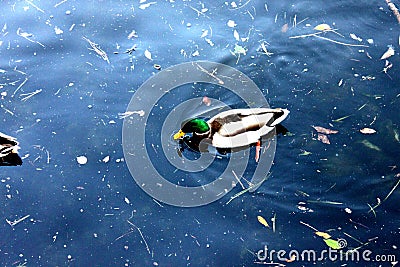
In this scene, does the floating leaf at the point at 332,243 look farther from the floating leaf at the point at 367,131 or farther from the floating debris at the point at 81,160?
the floating debris at the point at 81,160

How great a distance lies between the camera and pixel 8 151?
4.30 metres

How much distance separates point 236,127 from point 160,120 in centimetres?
77

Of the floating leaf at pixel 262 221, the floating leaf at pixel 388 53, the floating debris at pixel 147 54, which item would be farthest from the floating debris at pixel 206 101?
the floating leaf at pixel 388 53

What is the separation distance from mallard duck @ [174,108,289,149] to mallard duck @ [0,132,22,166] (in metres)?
1.40

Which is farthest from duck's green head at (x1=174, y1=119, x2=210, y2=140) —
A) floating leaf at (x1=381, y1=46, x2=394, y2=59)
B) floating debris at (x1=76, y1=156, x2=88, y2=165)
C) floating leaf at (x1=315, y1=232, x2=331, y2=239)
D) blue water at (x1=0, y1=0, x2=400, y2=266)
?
floating leaf at (x1=381, y1=46, x2=394, y2=59)

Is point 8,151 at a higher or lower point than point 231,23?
lower

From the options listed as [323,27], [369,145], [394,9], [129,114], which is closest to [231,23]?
[323,27]

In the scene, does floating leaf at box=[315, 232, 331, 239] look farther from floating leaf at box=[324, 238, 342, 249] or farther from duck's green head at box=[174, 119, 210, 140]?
duck's green head at box=[174, 119, 210, 140]

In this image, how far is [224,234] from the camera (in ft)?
12.6

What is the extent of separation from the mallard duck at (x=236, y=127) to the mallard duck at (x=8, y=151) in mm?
1404

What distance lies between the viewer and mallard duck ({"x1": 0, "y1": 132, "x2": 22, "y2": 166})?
4.27 meters

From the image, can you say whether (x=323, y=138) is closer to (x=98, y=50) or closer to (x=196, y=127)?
(x=196, y=127)

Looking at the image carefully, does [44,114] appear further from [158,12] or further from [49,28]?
[158,12]

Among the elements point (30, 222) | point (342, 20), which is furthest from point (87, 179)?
point (342, 20)
